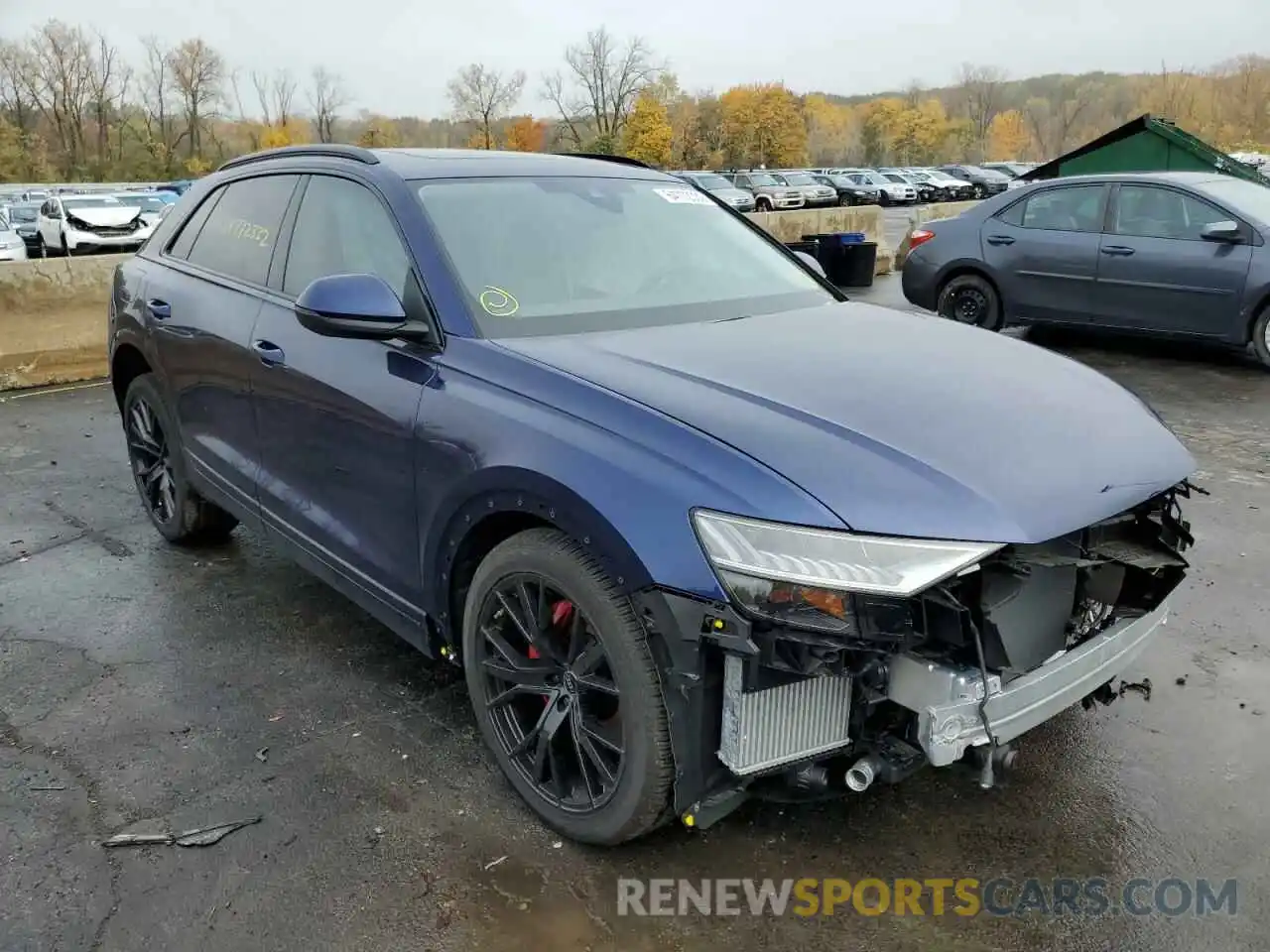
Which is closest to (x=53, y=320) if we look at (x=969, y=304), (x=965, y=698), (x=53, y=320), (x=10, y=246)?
(x=53, y=320)

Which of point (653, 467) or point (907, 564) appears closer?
point (907, 564)

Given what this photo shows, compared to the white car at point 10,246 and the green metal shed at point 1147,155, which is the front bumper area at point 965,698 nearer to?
the green metal shed at point 1147,155

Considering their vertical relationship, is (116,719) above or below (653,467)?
below

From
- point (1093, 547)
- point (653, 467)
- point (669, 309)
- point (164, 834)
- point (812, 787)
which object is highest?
point (669, 309)

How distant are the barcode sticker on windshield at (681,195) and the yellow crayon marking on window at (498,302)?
1.10m

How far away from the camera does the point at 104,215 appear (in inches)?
890

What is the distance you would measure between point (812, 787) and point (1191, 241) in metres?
7.71


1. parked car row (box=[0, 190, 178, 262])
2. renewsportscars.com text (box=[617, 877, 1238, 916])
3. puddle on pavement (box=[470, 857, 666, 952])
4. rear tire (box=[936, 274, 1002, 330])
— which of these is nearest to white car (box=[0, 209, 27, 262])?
parked car row (box=[0, 190, 178, 262])

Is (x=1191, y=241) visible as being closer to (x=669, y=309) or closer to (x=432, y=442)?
(x=669, y=309)

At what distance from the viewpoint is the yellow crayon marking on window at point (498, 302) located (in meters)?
2.92

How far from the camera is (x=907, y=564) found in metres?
2.05

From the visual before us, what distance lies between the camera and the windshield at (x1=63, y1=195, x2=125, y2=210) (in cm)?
2308

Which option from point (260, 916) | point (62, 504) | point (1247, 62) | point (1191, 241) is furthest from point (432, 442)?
point (1247, 62)

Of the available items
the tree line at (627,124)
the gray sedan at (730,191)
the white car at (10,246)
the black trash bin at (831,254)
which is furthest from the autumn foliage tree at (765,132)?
the black trash bin at (831,254)
